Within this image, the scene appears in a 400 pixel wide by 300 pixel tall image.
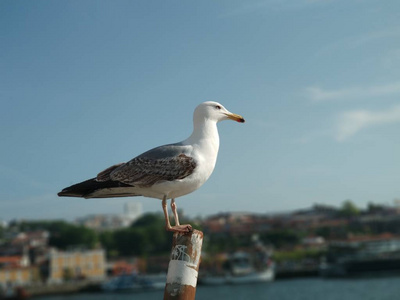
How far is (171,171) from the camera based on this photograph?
1.76m

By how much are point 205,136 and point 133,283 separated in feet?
117

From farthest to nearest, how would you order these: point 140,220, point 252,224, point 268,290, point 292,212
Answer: point 292,212 < point 140,220 < point 252,224 < point 268,290

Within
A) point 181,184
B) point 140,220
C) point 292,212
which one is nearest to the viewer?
point 181,184

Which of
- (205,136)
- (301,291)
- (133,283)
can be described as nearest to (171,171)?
(205,136)

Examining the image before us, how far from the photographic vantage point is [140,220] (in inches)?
1898

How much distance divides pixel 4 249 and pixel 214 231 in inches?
597

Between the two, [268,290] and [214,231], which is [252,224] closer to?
[214,231]

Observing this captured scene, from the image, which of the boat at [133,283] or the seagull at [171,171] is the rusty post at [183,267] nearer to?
the seagull at [171,171]

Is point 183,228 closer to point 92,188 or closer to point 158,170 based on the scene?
point 158,170

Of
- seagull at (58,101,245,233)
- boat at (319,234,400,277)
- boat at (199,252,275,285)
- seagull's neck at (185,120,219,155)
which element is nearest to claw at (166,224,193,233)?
seagull at (58,101,245,233)

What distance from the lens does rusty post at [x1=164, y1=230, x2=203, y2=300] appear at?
5.61ft

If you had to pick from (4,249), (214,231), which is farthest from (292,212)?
(4,249)

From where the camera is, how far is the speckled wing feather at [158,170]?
69.1 inches

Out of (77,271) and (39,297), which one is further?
(77,271)
